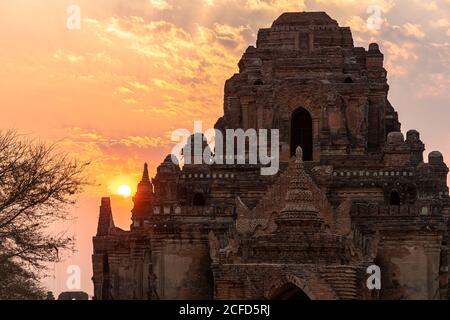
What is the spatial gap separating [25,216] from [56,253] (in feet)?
4.74

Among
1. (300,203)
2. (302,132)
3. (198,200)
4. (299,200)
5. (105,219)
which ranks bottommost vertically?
(300,203)

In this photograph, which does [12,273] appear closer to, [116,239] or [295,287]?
[295,287]

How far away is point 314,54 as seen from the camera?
210ft

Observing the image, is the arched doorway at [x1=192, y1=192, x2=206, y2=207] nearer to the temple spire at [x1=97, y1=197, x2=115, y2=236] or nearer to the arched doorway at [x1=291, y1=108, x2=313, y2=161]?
the temple spire at [x1=97, y1=197, x2=115, y2=236]

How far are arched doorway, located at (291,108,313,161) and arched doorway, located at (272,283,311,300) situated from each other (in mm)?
17969

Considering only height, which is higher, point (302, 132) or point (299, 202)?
point (302, 132)

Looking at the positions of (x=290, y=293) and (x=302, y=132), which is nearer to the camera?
(x=290, y=293)

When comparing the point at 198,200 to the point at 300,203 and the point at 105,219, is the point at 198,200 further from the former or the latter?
the point at 300,203

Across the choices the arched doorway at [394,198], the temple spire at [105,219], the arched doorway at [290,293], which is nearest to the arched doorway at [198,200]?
the temple spire at [105,219]

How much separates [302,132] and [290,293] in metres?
19.3

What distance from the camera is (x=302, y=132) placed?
62656 mm

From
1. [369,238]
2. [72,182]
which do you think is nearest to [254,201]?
[369,238]

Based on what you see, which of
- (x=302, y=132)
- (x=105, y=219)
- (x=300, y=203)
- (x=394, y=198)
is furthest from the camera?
(x=302, y=132)

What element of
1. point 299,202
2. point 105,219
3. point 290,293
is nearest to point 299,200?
point 299,202
